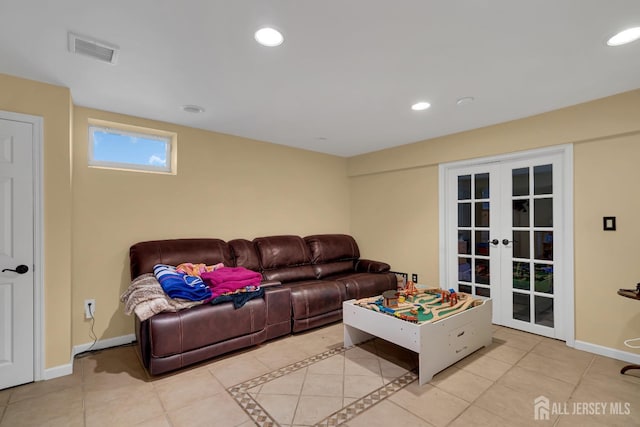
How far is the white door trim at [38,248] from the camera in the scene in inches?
91.2

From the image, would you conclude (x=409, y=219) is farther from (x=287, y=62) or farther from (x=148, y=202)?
(x=148, y=202)

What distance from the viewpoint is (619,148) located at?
8.66ft

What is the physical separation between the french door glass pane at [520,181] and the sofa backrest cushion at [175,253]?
3336mm

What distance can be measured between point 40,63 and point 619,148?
4625mm

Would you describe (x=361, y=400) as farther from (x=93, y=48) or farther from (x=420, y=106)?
(x=93, y=48)

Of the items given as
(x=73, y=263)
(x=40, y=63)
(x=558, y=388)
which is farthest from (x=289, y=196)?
(x=558, y=388)

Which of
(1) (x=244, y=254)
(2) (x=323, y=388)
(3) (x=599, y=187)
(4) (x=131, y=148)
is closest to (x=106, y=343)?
(1) (x=244, y=254)

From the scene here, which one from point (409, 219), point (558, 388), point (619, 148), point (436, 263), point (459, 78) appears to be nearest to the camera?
point (558, 388)

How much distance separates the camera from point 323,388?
218cm

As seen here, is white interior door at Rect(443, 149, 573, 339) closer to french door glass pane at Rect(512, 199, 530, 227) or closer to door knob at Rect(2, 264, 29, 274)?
french door glass pane at Rect(512, 199, 530, 227)

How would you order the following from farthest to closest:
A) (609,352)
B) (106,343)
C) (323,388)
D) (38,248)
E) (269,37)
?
(106,343), (609,352), (38,248), (323,388), (269,37)

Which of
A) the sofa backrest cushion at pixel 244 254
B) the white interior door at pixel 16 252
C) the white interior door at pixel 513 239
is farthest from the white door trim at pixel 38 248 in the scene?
the white interior door at pixel 513 239

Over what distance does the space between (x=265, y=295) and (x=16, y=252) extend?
6.40ft

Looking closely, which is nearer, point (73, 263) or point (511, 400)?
point (511, 400)
